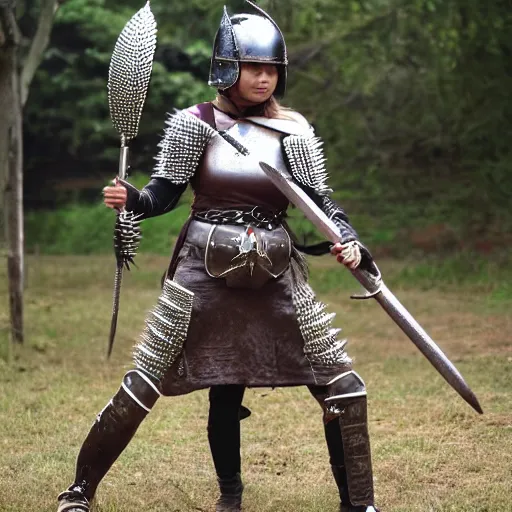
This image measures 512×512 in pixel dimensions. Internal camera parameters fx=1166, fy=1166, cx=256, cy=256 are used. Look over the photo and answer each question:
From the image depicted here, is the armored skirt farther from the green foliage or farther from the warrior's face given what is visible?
the green foliage

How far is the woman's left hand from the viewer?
170 inches

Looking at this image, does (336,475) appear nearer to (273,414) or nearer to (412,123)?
(273,414)

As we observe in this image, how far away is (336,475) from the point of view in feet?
15.2

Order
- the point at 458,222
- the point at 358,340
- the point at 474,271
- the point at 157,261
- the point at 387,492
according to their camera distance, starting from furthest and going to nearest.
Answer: the point at 157,261 < the point at 458,222 < the point at 474,271 < the point at 358,340 < the point at 387,492

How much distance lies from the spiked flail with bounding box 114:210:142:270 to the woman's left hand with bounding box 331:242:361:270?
2.57 ft

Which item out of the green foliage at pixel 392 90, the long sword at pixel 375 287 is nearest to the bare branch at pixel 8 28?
the green foliage at pixel 392 90

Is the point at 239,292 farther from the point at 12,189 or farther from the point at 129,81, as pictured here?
the point at 12,189

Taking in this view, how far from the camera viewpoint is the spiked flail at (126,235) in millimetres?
4477

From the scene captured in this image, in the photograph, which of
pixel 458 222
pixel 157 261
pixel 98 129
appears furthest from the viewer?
pixel 98 129

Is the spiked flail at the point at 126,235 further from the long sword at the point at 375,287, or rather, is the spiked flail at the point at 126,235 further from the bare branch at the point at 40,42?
the bare branch at the point at 40,42

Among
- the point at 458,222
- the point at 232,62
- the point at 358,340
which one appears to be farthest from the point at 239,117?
the point at 458,222

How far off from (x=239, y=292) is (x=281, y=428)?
214 centimetres

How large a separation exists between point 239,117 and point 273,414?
2.69 m

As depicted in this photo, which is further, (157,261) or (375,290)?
(157,261)
